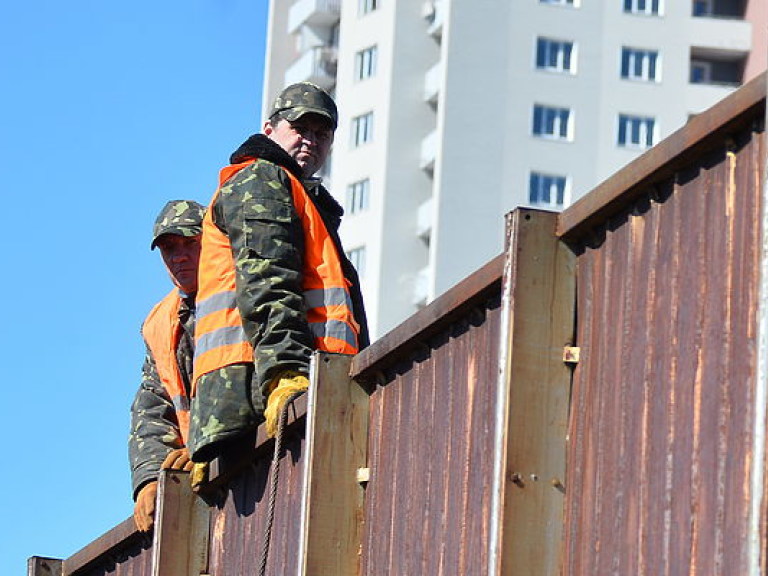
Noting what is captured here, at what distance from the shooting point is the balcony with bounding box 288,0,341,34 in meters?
93.7

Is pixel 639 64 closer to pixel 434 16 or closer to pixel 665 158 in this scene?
pixel 434 16

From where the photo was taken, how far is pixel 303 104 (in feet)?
33.3

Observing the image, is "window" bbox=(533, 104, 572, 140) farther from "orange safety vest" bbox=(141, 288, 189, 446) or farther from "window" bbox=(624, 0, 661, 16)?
"orange safety vest" bbox=(141, 288, 189, 446)

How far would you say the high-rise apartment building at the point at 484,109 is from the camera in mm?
81625

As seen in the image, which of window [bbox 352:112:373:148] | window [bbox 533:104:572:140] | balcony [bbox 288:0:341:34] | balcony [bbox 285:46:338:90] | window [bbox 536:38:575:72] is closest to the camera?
window [bbox 533:104:572:140]

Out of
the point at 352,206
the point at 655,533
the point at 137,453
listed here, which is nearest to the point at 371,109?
the point at 352,206

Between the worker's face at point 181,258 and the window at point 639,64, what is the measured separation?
245ft

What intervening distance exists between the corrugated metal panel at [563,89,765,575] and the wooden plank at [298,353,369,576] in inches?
72.1

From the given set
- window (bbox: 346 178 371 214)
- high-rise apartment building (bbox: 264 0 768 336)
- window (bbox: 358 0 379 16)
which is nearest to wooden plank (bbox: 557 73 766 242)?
high-rise apartment building (bbox: 264 0 768 336)

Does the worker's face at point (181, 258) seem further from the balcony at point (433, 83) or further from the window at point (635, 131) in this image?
the window at point (635, 131)

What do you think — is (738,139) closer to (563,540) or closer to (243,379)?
(563,540)

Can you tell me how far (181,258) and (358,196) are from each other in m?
73.5

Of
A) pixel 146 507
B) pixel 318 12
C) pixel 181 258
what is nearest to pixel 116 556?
pixel 146 507

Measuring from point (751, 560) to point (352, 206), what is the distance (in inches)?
3139
